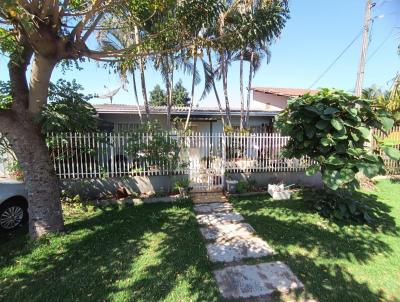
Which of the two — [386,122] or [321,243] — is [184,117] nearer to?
[386,122]

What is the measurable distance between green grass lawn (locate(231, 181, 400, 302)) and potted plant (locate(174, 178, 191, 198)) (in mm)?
1566

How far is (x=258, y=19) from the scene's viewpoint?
546 centimetres

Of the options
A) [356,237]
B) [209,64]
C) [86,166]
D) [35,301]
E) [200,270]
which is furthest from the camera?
[209,64]

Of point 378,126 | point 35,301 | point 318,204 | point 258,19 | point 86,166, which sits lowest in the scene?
point 35,301

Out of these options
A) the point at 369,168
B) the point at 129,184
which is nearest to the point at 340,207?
the point at 369,168

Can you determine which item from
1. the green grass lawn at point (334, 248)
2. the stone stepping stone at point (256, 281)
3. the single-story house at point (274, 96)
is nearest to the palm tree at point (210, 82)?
the single-story house at point (274, 96)

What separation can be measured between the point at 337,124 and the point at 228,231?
9.64ft

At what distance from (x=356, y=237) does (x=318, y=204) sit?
1.23 meters

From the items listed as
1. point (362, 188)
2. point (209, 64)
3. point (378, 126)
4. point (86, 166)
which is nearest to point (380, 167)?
point (378, 126)

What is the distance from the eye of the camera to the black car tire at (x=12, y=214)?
4824 millimetres

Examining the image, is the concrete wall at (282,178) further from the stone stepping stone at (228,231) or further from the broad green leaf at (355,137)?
the broad green leaf at (355,137)

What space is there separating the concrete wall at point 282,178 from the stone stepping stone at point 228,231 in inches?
119

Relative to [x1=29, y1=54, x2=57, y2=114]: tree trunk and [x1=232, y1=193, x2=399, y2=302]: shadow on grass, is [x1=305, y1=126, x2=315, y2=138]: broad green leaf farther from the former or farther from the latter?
[x1=29, y1=54, x2=57, y2=114]: tree trunk

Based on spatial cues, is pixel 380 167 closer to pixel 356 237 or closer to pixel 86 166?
pixel 356 237
